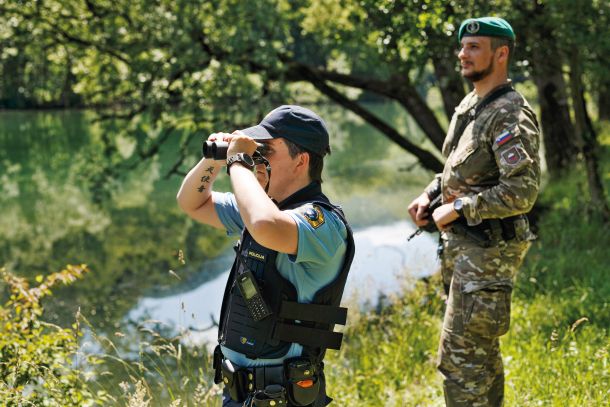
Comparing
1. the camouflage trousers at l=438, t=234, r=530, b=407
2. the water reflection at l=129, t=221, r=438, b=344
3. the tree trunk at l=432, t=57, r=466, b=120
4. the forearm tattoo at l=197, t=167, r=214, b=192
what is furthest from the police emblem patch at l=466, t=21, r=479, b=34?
the tree trunk at l=432, t=57, r=466, b=120

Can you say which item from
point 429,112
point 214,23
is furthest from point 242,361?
point 429,112

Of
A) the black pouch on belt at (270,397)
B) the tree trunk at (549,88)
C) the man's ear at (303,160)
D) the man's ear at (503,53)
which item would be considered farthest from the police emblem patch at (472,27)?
the tree trunk at (549,88)

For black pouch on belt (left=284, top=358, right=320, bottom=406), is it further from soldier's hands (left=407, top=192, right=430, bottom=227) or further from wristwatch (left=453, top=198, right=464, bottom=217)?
soldier's hands (left=407, top=192, right=430, bottom=227)

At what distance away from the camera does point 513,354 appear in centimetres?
Result: 471

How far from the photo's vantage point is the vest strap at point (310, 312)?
243 centimetres

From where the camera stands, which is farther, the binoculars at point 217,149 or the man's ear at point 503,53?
the man's ear at point 503,53

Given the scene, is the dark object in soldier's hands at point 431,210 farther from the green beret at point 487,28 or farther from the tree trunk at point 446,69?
the tree trunk at point 446,69

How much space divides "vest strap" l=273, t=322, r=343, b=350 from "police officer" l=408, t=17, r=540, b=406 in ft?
3.30

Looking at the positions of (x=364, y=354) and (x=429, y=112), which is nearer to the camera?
(x=364, y=354)

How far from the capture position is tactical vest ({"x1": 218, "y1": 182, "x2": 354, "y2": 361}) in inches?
96.6

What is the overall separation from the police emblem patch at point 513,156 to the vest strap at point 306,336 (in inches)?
47.6

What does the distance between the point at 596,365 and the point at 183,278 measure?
7.02 m

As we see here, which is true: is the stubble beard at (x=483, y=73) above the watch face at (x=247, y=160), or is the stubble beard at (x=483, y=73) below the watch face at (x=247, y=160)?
above

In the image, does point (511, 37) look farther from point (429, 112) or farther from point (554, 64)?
point (429, 112)
